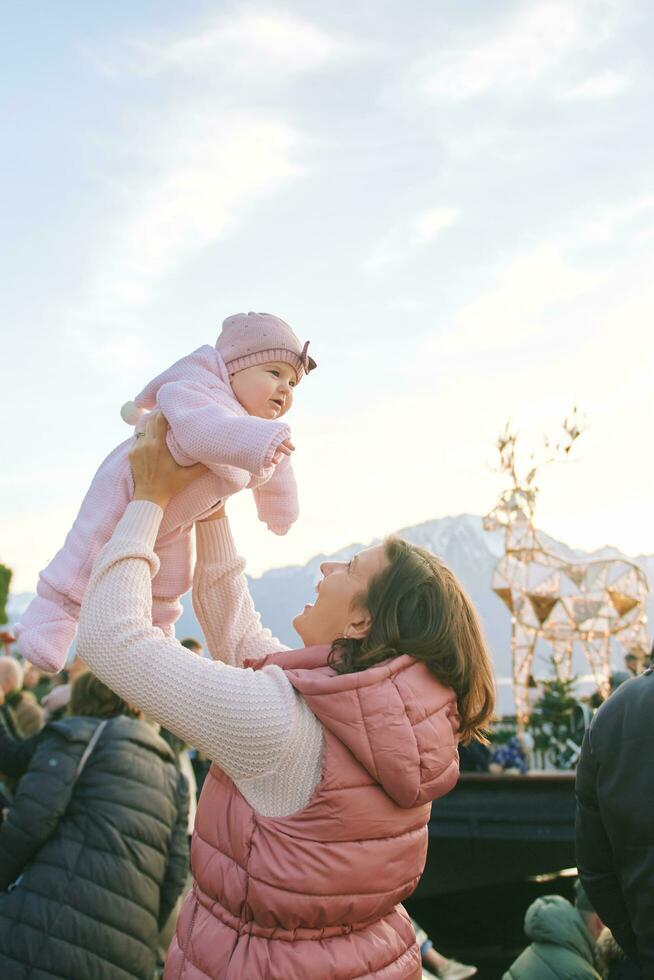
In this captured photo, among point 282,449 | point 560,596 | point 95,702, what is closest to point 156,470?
point 282,449

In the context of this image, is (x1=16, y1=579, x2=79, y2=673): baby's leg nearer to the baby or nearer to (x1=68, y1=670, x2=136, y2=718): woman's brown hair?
the baby

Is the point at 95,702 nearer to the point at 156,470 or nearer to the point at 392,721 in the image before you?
the point at 156,470

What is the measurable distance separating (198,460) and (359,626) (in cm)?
42

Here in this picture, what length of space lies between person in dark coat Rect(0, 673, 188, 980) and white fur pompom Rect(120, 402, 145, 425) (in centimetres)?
119

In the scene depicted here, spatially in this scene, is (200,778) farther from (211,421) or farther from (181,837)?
(211,421)

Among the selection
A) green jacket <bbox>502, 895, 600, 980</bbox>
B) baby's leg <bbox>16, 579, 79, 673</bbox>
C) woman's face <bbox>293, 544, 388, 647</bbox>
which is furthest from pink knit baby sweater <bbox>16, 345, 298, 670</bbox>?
green jacket <bbox>502, 895, 600, 980</bbox>

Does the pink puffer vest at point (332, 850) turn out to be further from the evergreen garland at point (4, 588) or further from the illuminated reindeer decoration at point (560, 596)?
the evergreen garland at point (4, 588)

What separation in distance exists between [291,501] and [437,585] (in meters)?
0.40

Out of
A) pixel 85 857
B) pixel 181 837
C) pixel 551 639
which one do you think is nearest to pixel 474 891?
pixel 181 837

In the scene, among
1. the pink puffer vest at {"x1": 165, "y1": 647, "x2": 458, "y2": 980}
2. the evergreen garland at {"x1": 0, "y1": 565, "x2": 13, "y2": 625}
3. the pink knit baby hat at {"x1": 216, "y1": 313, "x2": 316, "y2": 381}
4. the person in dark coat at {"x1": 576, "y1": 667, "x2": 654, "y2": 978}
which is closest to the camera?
the pink puffer vest at {"x1": 165, "y1": 647, "x2": 458, "y2": 980}

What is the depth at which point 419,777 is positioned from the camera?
4.91 feet

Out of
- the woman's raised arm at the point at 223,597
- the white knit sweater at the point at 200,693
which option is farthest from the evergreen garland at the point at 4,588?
the white knit sweater at the point at 200,693

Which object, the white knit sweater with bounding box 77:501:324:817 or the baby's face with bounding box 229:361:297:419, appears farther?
the baby's face with bounding box 229:361:297:419

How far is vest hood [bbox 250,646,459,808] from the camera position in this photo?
1.47m
